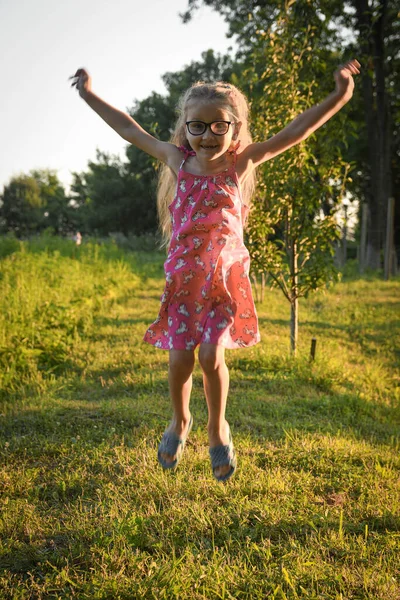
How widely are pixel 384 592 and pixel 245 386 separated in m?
3.21

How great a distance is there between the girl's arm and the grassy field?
6.61 ft

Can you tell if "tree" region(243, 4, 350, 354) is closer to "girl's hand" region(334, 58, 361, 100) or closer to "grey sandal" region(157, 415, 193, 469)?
"girl's hand" region(334, 58, 361, 100)

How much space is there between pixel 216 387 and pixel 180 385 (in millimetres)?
183

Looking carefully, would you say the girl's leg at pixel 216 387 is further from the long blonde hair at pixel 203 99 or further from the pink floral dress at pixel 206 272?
the long blonde hair at pixel 203 99

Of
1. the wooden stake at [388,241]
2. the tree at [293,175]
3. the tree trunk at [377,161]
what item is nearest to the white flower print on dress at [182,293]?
the tree at [293,175]

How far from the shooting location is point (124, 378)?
19.2 feet

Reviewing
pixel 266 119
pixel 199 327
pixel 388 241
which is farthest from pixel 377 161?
pixel 199 327

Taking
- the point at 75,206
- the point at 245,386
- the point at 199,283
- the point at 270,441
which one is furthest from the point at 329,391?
the point at 75,206

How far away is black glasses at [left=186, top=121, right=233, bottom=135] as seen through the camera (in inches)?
105

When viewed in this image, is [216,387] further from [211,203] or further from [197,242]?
[211,203]

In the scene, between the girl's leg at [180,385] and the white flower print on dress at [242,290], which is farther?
the white flower print on dress at [242,290]

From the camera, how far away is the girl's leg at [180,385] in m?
2.58

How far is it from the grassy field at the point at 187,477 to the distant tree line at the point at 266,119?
2044mm

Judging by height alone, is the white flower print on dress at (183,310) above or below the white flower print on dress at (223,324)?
above
